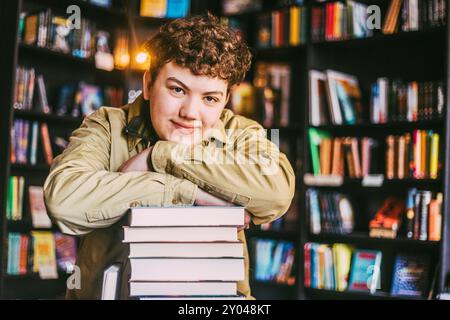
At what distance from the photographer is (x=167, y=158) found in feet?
3.62

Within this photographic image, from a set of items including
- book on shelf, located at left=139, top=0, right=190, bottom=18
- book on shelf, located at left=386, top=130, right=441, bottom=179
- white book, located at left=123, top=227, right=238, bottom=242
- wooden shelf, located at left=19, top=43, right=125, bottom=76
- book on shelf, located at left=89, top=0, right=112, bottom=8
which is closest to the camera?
white book, located at left=123, top=227, right=238, bottom=242

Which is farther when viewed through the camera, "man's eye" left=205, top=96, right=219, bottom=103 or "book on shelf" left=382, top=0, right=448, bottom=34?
"book on shelf" left=382, top=0, right=448, bottom=34

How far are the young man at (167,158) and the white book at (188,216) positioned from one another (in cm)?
6

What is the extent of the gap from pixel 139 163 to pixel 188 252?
198 millimetres

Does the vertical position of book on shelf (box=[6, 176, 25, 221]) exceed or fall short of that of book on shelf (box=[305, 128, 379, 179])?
it falls short

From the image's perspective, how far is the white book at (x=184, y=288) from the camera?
40.2 inches

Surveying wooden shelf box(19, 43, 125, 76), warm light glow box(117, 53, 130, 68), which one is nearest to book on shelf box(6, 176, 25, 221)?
wooden shelf box(19, 43, 125, 76)

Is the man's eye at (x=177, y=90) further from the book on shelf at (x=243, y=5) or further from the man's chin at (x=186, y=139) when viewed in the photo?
the book on shelf at (x=243, y=5)

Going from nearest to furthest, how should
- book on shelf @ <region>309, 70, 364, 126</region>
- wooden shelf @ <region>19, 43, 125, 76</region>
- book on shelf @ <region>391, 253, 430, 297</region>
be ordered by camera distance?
book on shelf @ <region>391, 253, 430, 297</region>, wooden shelf @ <region>19, 43, 125, 76</region>, book on shelf @ <region>309, 70, 364, 126</region>

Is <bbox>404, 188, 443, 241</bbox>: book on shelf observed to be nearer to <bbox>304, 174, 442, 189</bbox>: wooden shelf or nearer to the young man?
<bbox>304, 174, 442, 189</bbox>: wooden shelf

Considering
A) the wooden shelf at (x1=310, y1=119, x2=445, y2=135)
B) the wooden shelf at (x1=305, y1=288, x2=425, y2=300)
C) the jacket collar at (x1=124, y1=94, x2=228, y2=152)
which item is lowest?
the wooden shelf at (x1=305, y1=288, x2=425, y2=300)

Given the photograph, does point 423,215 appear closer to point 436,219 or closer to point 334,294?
point 436,219

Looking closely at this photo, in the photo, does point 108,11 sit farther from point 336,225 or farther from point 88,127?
point 88,127

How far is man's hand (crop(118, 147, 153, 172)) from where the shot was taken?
1.11 metres
